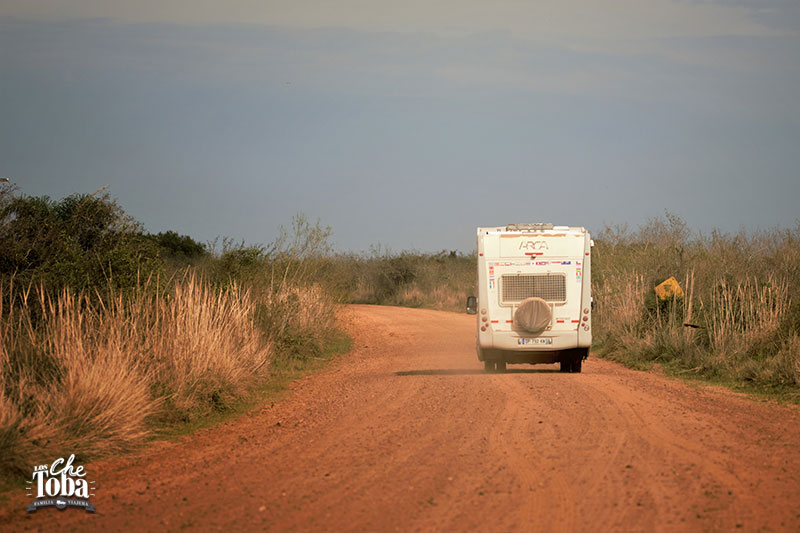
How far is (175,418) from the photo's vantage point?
1078 cm

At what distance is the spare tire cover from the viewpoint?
1560 cm

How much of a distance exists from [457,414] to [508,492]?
13.6 feet

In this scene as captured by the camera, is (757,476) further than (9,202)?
No

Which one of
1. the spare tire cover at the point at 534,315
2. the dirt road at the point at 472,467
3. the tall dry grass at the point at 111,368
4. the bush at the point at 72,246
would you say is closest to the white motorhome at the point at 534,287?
the spare tire cover at the point at 534,315

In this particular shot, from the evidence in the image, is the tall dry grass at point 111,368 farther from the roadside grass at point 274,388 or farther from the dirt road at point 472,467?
the dirt road at point 472,467

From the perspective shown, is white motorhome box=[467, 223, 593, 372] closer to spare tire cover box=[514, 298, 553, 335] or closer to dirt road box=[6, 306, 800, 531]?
spare tire cover box=[514, 298, 553, 335]

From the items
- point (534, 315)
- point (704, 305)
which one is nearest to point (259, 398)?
point (534, 315)

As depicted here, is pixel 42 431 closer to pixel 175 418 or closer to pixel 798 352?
pixel 175 418

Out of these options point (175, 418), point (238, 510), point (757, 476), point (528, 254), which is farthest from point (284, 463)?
point (528, 254)

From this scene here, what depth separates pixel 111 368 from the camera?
941cm

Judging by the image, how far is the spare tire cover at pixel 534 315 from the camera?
614 inches

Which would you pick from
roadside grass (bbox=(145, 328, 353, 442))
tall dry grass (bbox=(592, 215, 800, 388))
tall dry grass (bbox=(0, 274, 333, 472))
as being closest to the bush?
tall dry grass (bbox=(0, 274, 333, 472))

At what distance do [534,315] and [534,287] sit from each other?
24.3 inches

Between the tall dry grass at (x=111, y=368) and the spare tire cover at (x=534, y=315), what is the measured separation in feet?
17.3
